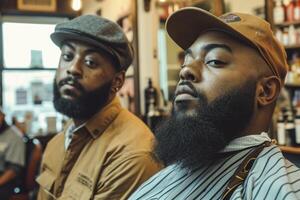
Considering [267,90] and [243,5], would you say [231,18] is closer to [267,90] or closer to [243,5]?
[267,90]

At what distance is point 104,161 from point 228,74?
78 centimetres

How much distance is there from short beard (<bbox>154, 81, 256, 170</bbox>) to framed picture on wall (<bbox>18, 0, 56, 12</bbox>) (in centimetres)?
436

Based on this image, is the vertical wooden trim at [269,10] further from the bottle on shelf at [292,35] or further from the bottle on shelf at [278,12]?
the bottle on shelf at [292,35]

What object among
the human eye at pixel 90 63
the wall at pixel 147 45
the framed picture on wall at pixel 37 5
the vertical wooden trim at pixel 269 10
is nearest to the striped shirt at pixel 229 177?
the human eye at pixel 90 63

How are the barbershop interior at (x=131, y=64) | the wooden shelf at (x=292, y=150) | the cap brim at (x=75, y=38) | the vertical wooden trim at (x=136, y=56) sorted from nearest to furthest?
the cap brim at (x=75, y=38), the wooden shelf at (x=292, y=150), the barbershop interior at (x=131, y=64), the vertical wooden trim at (x=136, y=56)

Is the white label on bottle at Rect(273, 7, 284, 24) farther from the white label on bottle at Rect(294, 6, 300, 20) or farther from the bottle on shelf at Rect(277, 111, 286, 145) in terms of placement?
the bottle on shelf at Rect(277, 111, 286, 145)

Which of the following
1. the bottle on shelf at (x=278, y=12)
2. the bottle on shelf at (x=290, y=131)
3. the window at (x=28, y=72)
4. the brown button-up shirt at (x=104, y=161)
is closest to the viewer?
the brown button-up shirt at (x=104, y=161)

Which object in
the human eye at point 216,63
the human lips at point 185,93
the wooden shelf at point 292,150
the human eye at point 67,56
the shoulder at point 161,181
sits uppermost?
the human eye at point 67,56

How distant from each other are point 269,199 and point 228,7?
84.9 inches

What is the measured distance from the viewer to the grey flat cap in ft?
5.67

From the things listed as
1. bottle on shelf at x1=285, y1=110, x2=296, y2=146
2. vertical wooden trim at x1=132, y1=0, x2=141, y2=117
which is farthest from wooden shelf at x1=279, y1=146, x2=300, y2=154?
vertical wooden trim at x1=132, y1=0, x2=141, y2=117

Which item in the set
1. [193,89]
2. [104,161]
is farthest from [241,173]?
[104,161]

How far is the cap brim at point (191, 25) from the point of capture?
110cm

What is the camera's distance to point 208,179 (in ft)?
3.55
